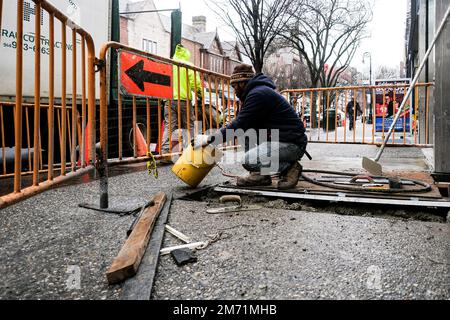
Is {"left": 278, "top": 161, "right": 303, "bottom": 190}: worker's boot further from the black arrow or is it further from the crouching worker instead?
the black arrow

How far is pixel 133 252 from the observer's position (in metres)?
2.03

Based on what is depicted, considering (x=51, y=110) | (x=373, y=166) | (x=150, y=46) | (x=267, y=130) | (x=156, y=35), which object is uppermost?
(x=156, y=35)

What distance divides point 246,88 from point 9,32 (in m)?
3.74

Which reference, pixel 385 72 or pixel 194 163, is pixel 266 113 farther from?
pixel 385 72

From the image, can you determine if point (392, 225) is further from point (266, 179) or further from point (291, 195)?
point (266, 179)

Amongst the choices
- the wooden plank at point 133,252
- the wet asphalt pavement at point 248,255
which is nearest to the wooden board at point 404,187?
the wet asphalt pavement at point 248,255

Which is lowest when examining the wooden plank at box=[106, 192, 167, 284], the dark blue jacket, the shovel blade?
the wooden plank at box=[106, 192, 167, 284]

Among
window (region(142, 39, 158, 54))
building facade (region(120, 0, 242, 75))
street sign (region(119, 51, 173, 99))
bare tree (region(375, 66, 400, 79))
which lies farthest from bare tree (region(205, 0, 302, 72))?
bare tree (region(375, 66, 400, 79))

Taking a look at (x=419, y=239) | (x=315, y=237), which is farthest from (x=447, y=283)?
(x=315, y=237)

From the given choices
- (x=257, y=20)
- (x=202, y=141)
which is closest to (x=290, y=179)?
(x=202, y=141)

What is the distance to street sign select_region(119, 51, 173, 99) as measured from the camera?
4.42m

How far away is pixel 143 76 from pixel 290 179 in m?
2.24

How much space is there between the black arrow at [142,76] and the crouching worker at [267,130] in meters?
1.21

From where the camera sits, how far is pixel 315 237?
2.50 m
